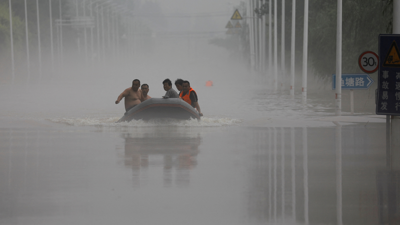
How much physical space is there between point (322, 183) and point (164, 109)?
11616 millimetres

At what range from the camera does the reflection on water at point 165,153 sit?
12039 millimetres

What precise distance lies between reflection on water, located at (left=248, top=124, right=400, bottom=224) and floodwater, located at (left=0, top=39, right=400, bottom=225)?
0.02 meters

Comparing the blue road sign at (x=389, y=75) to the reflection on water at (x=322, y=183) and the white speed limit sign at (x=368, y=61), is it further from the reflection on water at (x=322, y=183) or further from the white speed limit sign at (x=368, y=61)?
the white speed limit sign at (x=368, y=61)

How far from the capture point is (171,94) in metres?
23.0

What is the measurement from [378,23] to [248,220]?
2554 cm

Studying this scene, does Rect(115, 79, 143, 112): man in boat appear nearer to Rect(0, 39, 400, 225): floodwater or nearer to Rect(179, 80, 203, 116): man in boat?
Rect(179, 80, 203, 116): man in boat

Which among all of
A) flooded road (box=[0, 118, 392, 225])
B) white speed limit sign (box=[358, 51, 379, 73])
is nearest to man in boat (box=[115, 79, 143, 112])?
flooded road (box=[0, 118, 392, 225])

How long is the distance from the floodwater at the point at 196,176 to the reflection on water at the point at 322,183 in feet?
0.05

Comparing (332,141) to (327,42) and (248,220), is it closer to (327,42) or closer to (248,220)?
(248,220)

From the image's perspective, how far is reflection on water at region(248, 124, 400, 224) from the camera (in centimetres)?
912

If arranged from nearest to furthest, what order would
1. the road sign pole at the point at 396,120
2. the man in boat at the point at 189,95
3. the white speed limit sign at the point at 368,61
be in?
the road sign pole at the point at 396,120 → the white speed limit sign at the point at 368,61 → the man in boat at the point at 189,95

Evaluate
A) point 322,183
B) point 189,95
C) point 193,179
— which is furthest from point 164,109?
point 322,183

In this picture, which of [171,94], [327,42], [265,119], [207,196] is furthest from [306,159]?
[327,42]

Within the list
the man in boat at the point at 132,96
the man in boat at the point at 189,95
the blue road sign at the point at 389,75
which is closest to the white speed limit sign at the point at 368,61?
the blue road sign at the point at 389,75
